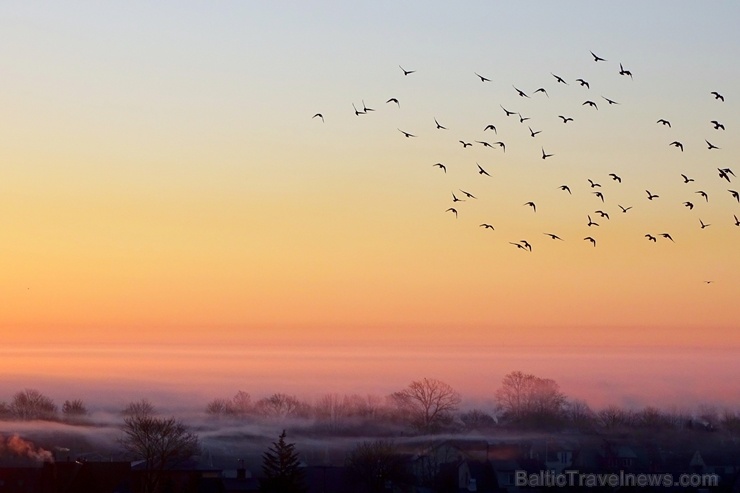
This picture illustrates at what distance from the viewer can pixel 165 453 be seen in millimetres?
132500

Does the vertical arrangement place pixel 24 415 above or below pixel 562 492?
above

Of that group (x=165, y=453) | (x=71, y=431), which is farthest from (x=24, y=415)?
(x=165, y=453)

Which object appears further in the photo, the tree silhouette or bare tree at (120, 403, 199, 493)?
bare tree at (120, 403, 199, 493)

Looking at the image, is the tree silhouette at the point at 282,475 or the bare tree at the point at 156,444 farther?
the bare tree at the point at 156,444

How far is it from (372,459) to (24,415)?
180 feet

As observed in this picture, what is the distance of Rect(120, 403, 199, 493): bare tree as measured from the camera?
12700 centimetres

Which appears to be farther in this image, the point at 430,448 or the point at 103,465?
the point at 430,448

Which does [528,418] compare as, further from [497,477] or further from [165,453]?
[165,453]

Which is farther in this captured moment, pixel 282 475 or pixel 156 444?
pixel 156 444

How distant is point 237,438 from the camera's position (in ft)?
527

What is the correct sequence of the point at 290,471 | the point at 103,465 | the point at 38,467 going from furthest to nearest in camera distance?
the point at 38,467 → the point at 103,465 → the point at 290,471

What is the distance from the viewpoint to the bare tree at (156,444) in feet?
417

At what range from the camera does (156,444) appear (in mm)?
134875

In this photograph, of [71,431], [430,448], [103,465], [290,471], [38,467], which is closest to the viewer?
[290,471]
